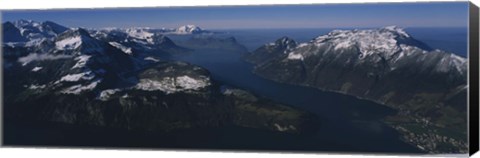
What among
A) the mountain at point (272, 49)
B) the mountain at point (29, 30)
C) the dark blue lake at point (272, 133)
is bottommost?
the dark blue lake at point (272, 133)

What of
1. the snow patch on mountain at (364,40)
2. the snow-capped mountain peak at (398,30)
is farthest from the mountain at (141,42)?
the snow-capped mountain peak at (398,30)

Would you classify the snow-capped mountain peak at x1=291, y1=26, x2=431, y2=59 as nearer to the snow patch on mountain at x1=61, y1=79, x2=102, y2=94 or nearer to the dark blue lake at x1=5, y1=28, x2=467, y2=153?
the dark blue lake at x1=5, y1=28, x2=467, y2=153

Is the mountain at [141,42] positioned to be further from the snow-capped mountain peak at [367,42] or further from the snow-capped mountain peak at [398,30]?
the snow-capped mountain peak at [398,30]

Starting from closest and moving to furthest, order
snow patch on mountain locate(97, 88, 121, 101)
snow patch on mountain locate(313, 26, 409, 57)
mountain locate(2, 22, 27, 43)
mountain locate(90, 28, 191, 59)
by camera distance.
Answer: snow patch on mountain locate(313, 26, 409, 57)
mountain locate(90, 28, 191, 59)
snow patch on mountain locate(97, 88, 121, 101)
mountain locate(2, 22, 27, 43)

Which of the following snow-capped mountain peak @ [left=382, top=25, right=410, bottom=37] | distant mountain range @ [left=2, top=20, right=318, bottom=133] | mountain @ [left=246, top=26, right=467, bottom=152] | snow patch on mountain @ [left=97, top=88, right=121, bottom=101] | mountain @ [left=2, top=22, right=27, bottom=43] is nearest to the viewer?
mountain @ [left=246, top=26, right=467, bottom=152]

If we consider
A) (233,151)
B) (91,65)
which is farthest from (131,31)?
(233,151)

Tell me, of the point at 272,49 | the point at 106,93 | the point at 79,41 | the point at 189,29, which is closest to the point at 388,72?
the point at 272,49

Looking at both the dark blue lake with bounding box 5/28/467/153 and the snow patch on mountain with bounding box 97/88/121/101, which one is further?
the snow patch on mountain with bounding box 97/88/121/101

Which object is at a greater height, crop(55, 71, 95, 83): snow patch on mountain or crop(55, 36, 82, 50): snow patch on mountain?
crop(55, 36, 82, 50): snow patch on mountain

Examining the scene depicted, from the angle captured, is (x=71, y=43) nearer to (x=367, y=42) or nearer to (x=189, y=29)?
(x=189, y=29)

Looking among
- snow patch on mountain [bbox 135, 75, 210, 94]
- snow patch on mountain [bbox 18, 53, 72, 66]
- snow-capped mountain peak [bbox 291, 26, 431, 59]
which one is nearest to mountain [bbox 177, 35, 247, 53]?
snow patch on mountain [bbox 135, 75, 210, 94]
